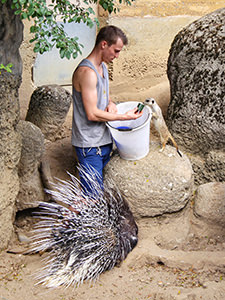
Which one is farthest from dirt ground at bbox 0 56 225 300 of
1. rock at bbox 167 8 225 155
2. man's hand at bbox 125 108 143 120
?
man's hand at bbox 125 108 143 120

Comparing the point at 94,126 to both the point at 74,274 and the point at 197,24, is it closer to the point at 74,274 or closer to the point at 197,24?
the point at 74,274

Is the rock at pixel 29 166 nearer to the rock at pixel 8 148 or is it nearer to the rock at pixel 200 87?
the rock at pixel 8 148

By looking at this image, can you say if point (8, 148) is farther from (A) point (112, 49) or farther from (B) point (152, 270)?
(B) point (152, 270)

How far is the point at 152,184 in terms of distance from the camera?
314cm

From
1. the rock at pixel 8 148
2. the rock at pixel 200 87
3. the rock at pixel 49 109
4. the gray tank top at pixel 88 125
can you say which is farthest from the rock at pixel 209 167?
the rock at pixel 8 148

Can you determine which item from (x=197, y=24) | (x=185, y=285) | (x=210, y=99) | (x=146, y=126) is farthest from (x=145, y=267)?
(x=197, y=24)

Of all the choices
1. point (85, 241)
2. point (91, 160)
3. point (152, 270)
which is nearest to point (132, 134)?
point (91, 160)

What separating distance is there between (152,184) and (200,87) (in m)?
1.16

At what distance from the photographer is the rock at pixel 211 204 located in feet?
10.8

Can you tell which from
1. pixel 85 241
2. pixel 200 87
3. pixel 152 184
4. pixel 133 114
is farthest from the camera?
pixel 200 87

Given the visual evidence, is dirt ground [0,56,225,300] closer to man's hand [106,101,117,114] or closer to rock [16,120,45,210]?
rock [16,120,45,210]

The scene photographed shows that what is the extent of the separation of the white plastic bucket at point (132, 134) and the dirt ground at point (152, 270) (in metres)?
0.57

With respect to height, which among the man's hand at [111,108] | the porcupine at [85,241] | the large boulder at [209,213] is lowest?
the large boulder at [209,213]

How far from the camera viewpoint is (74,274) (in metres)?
2.55
